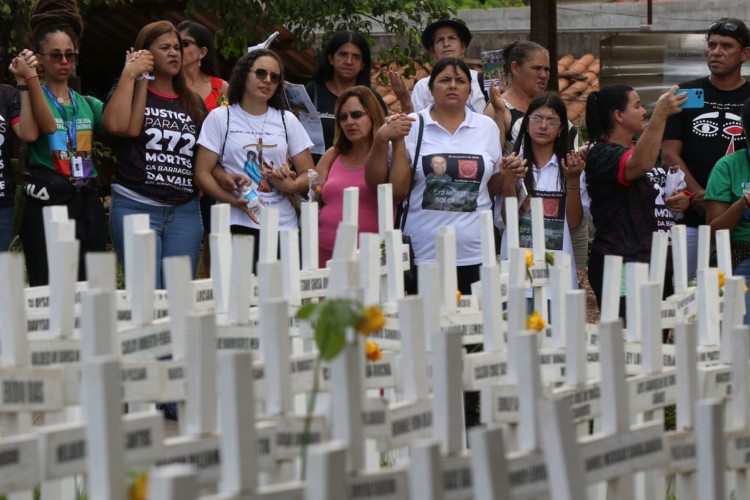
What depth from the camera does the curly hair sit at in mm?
5676

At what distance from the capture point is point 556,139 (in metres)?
5.98

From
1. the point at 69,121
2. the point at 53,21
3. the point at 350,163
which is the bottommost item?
the point at 350,163

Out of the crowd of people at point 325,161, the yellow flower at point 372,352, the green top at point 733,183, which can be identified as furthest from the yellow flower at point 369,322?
the green top at point 733,183

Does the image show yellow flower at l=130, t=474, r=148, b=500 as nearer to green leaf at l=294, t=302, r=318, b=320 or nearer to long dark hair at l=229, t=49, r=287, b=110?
green leaf at l=294, t=302, r=318, b=320

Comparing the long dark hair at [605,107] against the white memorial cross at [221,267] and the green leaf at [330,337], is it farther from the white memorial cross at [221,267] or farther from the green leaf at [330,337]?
the green leaf at [330,337]

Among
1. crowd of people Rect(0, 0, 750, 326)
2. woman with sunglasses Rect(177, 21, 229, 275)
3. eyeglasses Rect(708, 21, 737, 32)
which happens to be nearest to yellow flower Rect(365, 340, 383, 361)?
crowd of people Rect(0, 0, 750, 326)

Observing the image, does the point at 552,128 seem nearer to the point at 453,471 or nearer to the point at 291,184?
the point at 291,184

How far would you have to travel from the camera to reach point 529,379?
2410mm

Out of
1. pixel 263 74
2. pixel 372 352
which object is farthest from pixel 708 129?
pixel 372 352

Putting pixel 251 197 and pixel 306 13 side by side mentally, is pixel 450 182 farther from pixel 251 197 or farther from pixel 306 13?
pixel 306 13

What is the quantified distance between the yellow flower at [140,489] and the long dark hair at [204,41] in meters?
4.76

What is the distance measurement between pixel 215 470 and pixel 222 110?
12.1 feet

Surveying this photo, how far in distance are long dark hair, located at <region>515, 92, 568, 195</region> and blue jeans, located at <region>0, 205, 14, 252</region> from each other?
2.31 metres

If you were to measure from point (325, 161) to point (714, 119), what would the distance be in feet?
6.43
